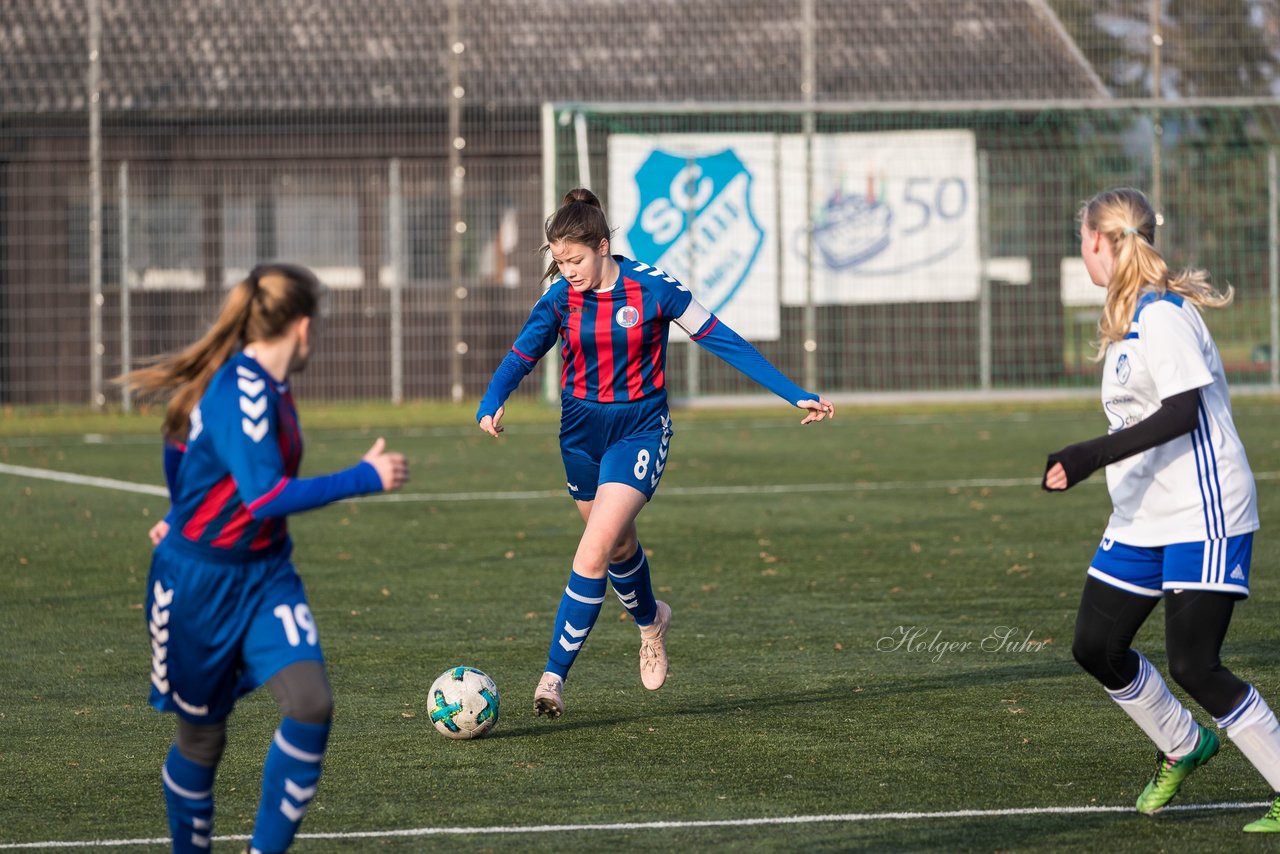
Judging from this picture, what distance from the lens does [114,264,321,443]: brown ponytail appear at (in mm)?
4176

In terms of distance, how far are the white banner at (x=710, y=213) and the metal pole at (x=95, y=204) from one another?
572cm

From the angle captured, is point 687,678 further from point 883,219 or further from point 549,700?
point 883,219

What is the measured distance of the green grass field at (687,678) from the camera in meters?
5.17

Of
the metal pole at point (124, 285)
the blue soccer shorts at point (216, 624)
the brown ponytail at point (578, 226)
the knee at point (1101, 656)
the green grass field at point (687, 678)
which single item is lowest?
the green grass field at point (687, 678)

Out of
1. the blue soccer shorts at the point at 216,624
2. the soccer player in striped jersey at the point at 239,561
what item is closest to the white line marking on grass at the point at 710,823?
the soccer player in striped jersey at the point at 239,561

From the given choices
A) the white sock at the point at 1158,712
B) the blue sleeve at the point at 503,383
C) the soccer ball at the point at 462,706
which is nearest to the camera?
the white sock at the point at 1158,712

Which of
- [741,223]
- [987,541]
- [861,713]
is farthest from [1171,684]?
[741,223]

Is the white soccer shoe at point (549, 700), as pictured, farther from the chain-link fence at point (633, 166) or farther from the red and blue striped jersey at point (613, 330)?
the chain-link fence at point (633, 166)

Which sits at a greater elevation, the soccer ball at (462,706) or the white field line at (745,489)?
the white field line at (745,489)

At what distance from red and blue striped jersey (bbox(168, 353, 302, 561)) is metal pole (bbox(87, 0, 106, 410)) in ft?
52.3

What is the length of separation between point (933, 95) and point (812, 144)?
3.24 m

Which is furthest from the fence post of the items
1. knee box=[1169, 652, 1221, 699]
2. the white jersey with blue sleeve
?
knee box=[1169, 652, 1221, 699]

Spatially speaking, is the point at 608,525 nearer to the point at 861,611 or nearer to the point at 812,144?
the point at 861,611

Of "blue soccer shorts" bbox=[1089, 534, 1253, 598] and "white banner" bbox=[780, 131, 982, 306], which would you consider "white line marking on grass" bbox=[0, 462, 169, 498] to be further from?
"blue soccer shorts" bbox=[1089, 534, 1253, 598]
